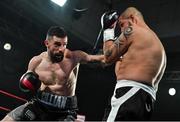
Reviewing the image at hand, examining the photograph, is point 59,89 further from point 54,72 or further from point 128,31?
point 128,31

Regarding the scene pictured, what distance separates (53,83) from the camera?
3.47 metres

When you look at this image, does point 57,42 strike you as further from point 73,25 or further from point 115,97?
point 73,25

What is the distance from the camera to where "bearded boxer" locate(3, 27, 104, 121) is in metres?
3.33

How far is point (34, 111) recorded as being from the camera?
338 cm

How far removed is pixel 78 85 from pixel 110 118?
5.84 meters

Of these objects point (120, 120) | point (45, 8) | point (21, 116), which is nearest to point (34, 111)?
point (21, 116)

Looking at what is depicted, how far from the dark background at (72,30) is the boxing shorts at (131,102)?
4.07m

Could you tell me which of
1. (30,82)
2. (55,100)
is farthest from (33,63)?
(55,100)

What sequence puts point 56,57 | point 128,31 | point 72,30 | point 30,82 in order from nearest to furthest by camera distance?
point 128,31 < point 30,82 < point 56,57 < point 72,30

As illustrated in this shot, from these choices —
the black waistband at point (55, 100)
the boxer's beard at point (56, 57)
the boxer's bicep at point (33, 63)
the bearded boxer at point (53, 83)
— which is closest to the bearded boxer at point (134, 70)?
the bearded boxer at point (53, 83)

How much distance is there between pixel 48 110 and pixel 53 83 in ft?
0.91

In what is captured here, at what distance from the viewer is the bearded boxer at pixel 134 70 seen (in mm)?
2084

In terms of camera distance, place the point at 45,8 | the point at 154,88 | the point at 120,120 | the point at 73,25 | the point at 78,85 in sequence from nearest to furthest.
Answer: the point at 120,120 → the point at 154,88 → the point at 45,8 → the point at 73,25 → the point at 78,85

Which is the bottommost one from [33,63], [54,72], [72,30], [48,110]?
[48,110]
